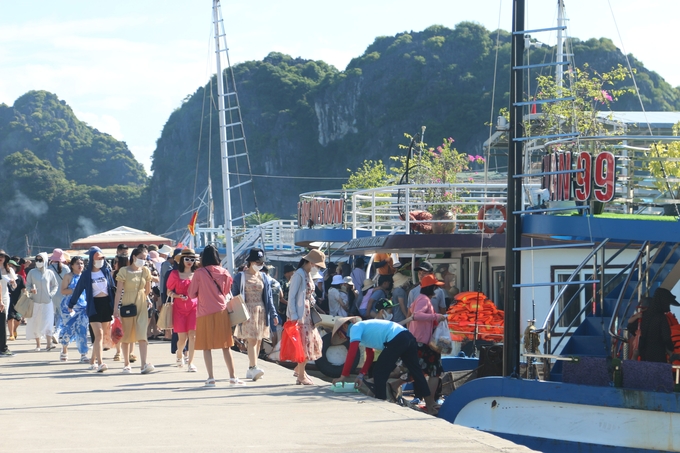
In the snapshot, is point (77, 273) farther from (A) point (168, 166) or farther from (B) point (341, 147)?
(A) point (168, 166)

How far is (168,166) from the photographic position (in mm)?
159000

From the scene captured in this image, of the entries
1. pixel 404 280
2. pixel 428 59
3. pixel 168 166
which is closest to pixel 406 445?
pixel 404 280

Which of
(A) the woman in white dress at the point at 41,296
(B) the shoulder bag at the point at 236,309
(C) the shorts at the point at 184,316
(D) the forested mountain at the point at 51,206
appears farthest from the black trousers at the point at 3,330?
(D) the forested mountain at the point at 51,206

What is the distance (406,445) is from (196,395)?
377cm

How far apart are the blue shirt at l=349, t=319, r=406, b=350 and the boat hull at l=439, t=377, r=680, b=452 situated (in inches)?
43.5

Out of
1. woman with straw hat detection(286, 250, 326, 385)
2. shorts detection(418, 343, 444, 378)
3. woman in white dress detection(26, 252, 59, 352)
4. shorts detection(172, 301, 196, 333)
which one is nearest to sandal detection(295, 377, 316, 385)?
woman with straw hat detection(286, 250, 326, 385)

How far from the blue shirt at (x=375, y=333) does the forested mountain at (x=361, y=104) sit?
322ft

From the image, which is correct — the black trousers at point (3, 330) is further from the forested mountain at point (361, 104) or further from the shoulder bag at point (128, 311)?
the forested mountain at point (361, 104)

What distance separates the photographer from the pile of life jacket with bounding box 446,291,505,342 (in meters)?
15.0

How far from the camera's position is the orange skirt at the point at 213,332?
11.2 metres

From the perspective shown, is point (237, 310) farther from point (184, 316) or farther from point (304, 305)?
point (184, 316)

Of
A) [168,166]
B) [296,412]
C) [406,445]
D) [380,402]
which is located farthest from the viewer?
[168,166]

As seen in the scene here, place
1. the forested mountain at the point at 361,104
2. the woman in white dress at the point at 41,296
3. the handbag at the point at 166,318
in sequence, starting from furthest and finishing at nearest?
the forested mountain at the point at 361,104, the woman in white dress at the point at 41,296, the handbag at the point at 166,318

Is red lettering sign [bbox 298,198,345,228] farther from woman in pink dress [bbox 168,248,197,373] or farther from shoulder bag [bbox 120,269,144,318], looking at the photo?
shoulder bag [bbox 120,269,144,318]
